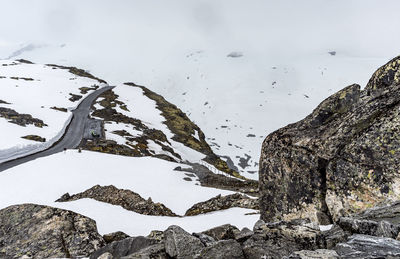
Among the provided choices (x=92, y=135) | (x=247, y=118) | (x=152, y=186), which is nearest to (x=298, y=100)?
(x=247, y=118)

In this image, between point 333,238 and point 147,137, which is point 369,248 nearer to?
point 333,238

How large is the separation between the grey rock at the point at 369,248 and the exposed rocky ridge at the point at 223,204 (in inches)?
576

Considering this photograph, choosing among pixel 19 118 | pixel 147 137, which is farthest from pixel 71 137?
pixel 147 137

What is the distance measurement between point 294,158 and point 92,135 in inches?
1857

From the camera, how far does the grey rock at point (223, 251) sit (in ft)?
20.0

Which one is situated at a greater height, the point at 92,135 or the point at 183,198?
the point at 92,135

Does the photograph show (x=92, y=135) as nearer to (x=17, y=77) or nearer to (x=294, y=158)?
(x=294, y=158)

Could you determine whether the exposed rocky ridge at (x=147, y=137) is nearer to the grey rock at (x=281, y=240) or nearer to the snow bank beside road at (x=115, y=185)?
the snow bank beside road at (x=115, y=185)

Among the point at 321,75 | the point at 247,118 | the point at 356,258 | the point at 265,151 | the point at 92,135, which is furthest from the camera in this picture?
the point at 321,75

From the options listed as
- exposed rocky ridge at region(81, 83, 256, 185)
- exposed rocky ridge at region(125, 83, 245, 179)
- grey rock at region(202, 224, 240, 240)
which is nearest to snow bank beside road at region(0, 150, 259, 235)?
grey rock at region(202, 224, 240, 240)

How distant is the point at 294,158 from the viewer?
1009 cm

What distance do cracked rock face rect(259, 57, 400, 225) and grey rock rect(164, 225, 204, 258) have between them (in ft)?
16.7

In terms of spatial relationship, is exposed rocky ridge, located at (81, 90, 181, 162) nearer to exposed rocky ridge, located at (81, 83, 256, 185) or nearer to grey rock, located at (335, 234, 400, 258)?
exposed rocky ridge, located at (81, 83, 256, 185)

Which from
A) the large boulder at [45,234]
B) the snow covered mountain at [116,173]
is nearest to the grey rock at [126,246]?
the large boulder at [45,234]
